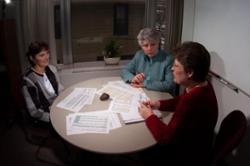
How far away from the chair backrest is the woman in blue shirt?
0.75 metres

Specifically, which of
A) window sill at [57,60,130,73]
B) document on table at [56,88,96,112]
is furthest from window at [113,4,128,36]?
document on table at [56,88,96,112]

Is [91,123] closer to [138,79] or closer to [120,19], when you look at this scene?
[138,79]

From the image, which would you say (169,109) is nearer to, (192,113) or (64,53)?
(192,113)

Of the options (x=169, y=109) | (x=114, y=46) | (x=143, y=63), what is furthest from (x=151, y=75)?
(x=114, y=46)

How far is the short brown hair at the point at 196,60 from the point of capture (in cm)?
159

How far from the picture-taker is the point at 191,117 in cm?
156

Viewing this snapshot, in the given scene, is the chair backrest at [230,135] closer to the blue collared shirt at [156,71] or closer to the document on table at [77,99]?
the blue collared shirt at [156,71]

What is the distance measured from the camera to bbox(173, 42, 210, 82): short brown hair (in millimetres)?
1595

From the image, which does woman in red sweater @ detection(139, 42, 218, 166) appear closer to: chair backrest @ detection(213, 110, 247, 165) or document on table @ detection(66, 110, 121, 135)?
chair backrest @ detection(213, 110, 247, 165)

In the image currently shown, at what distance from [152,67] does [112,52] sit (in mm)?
815

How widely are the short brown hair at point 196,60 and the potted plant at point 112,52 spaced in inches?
63.6

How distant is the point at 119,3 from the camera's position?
130 inches

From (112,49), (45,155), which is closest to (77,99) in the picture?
(45,155)

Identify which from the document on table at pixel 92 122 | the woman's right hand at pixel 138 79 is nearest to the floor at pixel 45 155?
the document on table at pixel 92 122
